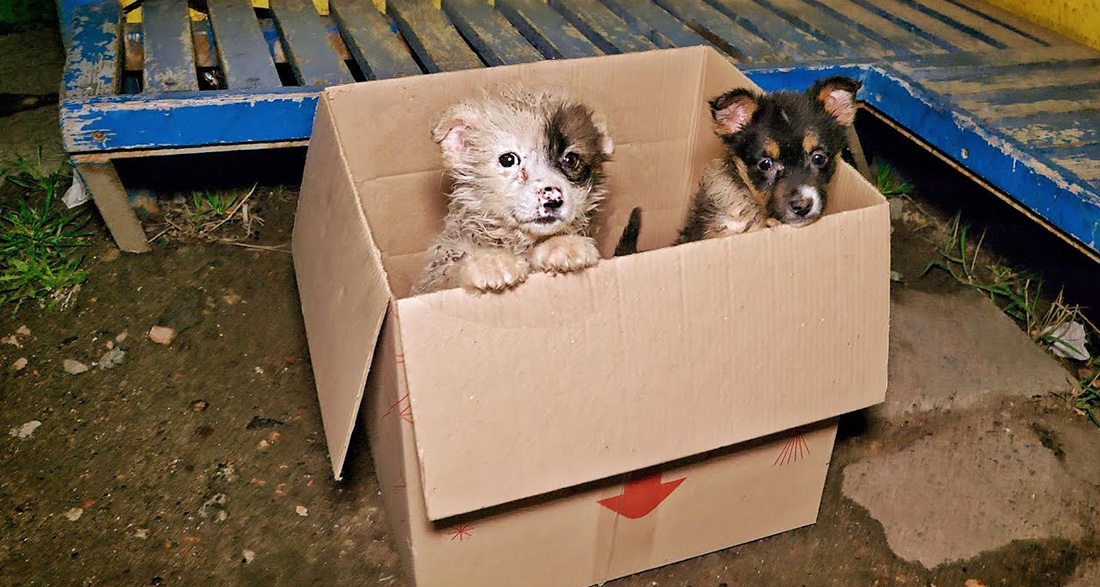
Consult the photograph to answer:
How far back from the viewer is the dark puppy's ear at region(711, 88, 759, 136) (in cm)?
246

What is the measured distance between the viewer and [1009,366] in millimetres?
3416

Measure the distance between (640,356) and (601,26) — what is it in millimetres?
2329

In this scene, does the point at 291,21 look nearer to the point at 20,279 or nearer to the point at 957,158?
the point at 20,279

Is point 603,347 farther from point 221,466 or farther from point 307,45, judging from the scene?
point 307,45

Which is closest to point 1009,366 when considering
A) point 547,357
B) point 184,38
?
point 547,357

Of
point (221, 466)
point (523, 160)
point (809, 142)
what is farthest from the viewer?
point (221, 466)

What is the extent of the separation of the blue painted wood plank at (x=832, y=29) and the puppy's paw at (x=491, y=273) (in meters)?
2.47

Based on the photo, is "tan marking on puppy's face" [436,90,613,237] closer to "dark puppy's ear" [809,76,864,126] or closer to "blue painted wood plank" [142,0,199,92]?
"dark puppy's ear" [809,76,864,126]

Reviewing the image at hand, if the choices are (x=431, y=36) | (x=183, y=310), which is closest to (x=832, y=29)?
(x=431, y=36)

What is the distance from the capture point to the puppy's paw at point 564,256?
1902 mm

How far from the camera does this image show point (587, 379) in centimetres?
192

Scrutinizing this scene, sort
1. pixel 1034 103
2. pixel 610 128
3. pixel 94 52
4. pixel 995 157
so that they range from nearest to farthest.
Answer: pixel 610 128 < pixel 995 157 < pixel 1034 103 < pixel 94 52

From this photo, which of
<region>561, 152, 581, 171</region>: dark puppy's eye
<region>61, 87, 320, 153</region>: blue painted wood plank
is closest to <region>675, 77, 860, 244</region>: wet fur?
<region>561, 152, 581, 171</region>: dark puppy's eye

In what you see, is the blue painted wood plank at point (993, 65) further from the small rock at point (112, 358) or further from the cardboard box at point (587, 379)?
the small rock at point (112, 358)
